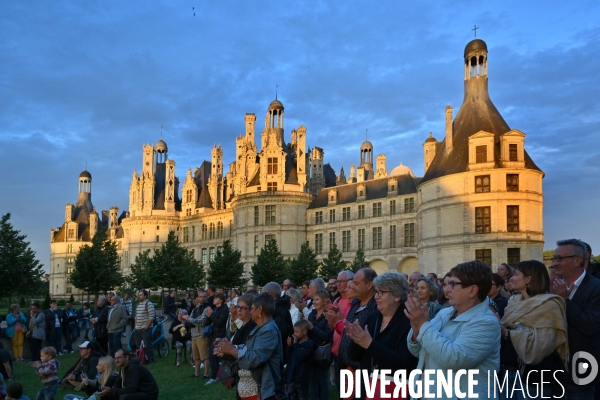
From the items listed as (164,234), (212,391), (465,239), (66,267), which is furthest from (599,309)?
(66,267)

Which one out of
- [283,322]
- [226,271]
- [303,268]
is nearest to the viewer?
[283,322]

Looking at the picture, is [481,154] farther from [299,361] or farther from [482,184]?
[299,361]

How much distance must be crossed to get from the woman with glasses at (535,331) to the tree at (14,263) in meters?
28.6

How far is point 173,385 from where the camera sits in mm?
11883

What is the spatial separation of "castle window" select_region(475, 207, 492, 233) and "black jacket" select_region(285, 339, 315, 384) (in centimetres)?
2986

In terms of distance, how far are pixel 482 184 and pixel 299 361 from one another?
1198 inches

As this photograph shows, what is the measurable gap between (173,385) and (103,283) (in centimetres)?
3517

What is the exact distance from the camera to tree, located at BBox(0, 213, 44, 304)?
2839 centimetres

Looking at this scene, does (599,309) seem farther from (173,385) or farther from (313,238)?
(313,238)

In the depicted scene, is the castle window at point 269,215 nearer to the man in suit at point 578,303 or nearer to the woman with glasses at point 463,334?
the man in suit at point 578,303

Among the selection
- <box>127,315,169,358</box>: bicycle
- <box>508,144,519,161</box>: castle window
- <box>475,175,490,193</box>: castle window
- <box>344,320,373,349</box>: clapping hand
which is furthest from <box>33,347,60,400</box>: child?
<box>508,144,519,161</box>: castle window

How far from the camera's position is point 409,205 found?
46.4 metres

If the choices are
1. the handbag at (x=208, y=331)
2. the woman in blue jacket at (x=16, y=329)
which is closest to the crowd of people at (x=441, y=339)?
the handbag at (x=208, y=331)

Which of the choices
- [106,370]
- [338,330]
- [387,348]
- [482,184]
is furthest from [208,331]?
[482,184]
